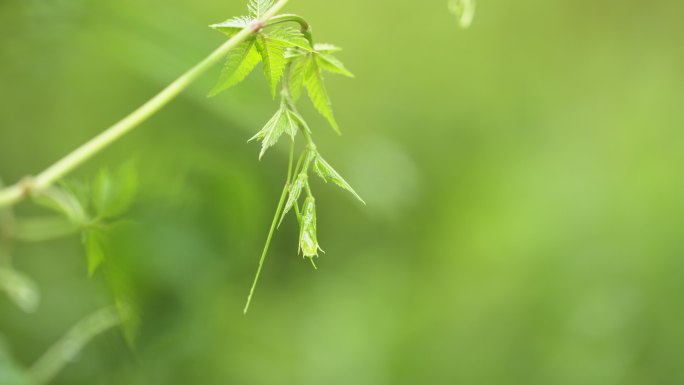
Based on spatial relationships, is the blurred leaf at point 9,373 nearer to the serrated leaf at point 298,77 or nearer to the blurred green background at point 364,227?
the blurred green background at point 364,227

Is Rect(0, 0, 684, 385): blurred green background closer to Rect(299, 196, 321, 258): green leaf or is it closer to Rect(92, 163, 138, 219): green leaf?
Rect(92, 163, 138, 219): green leaf

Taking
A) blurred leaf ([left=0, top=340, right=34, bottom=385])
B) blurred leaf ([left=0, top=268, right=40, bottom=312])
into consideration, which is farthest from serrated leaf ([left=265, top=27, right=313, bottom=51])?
blurred leaf ([left=0, top=340, right=34, bottom=385])

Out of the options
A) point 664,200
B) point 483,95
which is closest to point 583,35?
point 483,95

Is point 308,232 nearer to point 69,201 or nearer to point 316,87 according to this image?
point 316,87

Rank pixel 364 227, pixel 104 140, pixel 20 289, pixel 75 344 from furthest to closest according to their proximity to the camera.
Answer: pixel 364 227
pixel 75 344
pixel 20 289
pixel 104 140

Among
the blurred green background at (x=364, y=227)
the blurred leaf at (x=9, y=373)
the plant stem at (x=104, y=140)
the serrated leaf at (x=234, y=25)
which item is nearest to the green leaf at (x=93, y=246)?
the plant stem at (x=104, y=140)

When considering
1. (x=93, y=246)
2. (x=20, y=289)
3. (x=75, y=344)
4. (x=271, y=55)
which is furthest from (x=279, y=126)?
(x=75, y=344)

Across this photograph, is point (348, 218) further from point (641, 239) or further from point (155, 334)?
point (155, 334)
